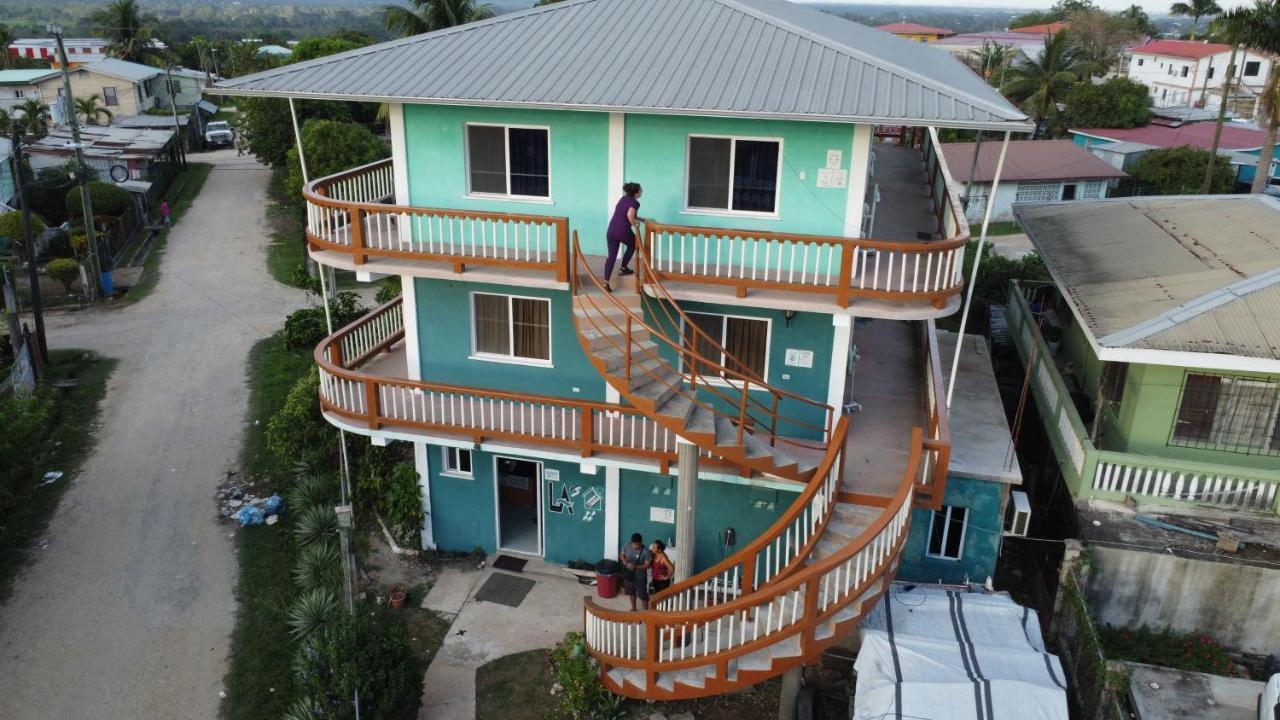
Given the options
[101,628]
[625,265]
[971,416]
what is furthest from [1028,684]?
[101,628]

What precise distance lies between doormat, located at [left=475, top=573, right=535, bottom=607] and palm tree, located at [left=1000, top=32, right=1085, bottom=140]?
56.2 m

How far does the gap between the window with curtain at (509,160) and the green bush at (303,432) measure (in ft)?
25.8

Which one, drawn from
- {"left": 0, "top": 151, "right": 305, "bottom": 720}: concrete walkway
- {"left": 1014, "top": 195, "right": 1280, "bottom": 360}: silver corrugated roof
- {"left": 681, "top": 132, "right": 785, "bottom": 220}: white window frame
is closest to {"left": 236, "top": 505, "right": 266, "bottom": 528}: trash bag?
{"left": 0, "top": 151, "right": 305, "bottom": 720}: concrete walkway

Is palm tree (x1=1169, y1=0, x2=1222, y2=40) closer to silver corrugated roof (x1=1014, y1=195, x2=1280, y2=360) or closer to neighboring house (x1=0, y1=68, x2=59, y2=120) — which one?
silver corrugated roof (x1=1014, y1=195, x2=1280, y2=360)

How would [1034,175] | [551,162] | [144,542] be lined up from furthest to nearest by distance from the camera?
[1034,175], [144,542], [551,162]

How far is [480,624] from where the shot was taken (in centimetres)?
1681

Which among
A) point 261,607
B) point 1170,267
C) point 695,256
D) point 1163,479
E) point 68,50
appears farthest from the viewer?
point 68,50

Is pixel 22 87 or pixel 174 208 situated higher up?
pixel 22 87

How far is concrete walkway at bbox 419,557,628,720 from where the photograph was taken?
1521 centimetres

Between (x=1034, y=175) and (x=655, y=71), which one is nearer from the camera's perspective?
(x=655, y=71)

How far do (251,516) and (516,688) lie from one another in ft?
27.6

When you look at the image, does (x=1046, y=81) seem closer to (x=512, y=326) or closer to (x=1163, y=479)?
(x=1163, y=479)

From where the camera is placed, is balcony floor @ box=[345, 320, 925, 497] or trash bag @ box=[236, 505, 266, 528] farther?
trash bag @ box=[236, 505, 266, 528]

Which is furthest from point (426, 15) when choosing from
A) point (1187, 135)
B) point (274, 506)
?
point (1187, 135)
